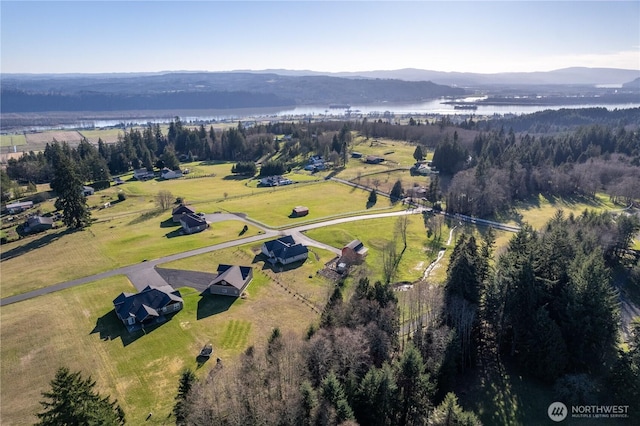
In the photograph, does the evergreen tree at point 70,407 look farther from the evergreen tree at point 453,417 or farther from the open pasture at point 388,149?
the open pasture at point 388,149

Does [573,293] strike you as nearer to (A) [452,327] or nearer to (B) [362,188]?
(A) [452,327]

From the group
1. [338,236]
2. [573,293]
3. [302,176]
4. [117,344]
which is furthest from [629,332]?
[302,176]

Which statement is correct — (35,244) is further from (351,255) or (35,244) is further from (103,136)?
(103,136)

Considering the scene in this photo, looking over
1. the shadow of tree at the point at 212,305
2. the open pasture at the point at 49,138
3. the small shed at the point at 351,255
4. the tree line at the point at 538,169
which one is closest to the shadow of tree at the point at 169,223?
the shadow of tree at the point at 212,305

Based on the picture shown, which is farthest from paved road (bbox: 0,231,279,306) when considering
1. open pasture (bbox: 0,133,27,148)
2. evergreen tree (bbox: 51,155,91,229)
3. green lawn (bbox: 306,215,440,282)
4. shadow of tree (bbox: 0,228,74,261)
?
open pasture (bbox: 0,133,27,148)

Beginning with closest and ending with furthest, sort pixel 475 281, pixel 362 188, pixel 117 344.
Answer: pixel 475 281, pixel 117 344, pixel 362 188

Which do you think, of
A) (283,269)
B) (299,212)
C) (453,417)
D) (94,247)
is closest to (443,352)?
(453,417)

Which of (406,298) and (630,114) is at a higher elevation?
(630,114)
